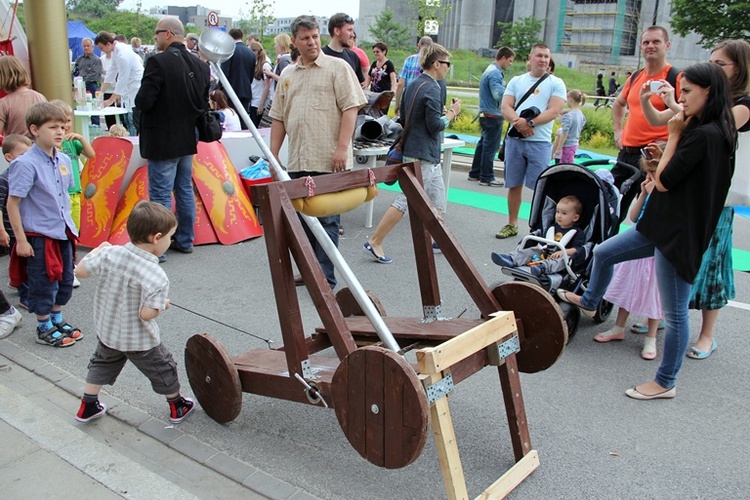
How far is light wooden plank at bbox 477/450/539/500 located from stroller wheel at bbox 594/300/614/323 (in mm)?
2014

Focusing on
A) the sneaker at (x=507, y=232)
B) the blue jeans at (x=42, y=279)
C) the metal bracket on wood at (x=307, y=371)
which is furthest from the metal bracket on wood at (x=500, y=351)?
the sneaker at (x=507, y=232)

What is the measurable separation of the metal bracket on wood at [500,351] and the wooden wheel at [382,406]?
2.08 ft

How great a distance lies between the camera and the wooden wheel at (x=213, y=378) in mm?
3254

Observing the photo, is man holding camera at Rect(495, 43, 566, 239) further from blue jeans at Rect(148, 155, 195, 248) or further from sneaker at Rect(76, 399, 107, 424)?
sneaker at Rect(76, 399, 107, 424)

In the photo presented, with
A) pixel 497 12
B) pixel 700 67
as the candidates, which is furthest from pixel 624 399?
pixel 497 12

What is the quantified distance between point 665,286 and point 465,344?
5.09 feet

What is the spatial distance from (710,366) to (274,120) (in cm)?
369

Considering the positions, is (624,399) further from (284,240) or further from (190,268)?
(190,268)

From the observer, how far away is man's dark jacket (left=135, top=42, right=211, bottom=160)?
5695 millimetres

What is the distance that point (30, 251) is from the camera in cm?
415

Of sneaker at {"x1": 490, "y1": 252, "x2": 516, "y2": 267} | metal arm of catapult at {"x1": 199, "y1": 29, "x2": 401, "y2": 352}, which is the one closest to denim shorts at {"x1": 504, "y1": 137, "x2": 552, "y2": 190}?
sneaker at {"x1": 490, "y1": 252, "x2": 516, "y2": 267}

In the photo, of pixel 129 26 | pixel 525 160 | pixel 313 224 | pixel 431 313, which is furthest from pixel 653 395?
pixel 129 26

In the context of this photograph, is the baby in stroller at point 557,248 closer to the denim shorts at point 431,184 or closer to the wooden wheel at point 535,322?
the wooden wheel at point 535,322

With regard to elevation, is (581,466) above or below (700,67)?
below
